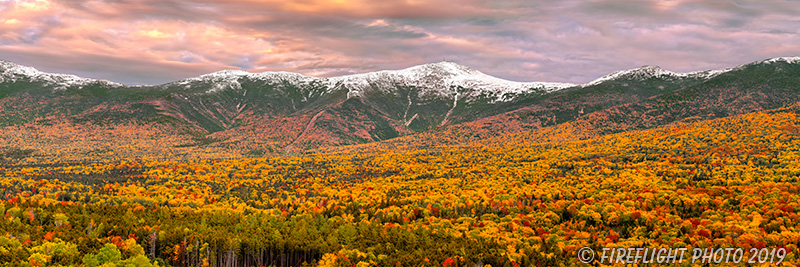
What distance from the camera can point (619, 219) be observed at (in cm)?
5916

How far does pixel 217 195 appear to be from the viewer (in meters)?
107

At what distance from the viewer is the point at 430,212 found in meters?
75.6

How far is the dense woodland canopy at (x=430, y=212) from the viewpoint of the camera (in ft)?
164

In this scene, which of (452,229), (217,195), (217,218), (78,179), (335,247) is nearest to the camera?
(335,247)

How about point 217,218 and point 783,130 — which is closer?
point 217,218

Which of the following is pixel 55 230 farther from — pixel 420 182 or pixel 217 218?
pixel 420 182

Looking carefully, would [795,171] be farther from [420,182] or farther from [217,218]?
[217,218]

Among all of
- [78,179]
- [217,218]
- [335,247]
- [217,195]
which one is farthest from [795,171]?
[78,179]

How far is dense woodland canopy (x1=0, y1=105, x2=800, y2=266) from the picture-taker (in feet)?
164

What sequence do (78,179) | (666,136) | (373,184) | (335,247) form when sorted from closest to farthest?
(335,247)
(373,184)
(78,179)
(666,136)

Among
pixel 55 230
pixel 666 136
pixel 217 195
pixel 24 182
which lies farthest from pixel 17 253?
pixel 666 136

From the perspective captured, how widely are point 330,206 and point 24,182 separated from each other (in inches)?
3728

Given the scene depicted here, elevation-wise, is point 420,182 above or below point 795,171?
below

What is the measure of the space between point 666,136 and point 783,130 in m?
33.1
